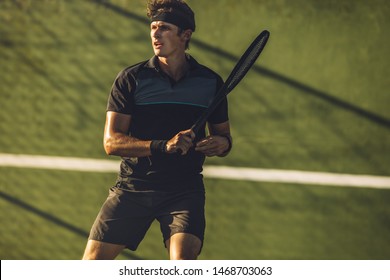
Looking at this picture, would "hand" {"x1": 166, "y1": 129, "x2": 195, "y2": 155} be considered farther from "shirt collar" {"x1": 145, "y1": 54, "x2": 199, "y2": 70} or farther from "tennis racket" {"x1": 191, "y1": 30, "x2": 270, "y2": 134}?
"shirt collar" {"x1": 145, "y1": 54, "x2": 199, "y2": 70}

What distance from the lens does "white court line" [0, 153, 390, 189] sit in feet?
16.4

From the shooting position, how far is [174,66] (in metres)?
4.01

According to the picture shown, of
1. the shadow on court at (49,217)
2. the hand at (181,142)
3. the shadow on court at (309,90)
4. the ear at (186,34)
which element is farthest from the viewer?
the shadow on court at (49,217)

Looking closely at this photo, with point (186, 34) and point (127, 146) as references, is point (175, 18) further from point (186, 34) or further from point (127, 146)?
point (127, 146)

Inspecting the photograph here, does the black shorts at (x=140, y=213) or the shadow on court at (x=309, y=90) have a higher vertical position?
the shadow on court at (x=309, y=90)

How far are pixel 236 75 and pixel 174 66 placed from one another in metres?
0.36

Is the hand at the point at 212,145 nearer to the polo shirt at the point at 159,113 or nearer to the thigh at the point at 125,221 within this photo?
the polo shirt at the point at 159,113

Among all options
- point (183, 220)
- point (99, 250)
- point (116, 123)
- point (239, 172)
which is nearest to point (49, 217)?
point (239, 172)

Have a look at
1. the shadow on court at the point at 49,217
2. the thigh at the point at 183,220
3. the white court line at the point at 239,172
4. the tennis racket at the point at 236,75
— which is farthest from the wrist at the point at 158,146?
the shadow on court at the point at 49,217

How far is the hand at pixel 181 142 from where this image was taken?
3.64 m

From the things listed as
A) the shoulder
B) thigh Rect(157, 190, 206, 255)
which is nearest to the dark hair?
the shoulder

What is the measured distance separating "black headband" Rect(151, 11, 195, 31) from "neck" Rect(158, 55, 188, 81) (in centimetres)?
18
